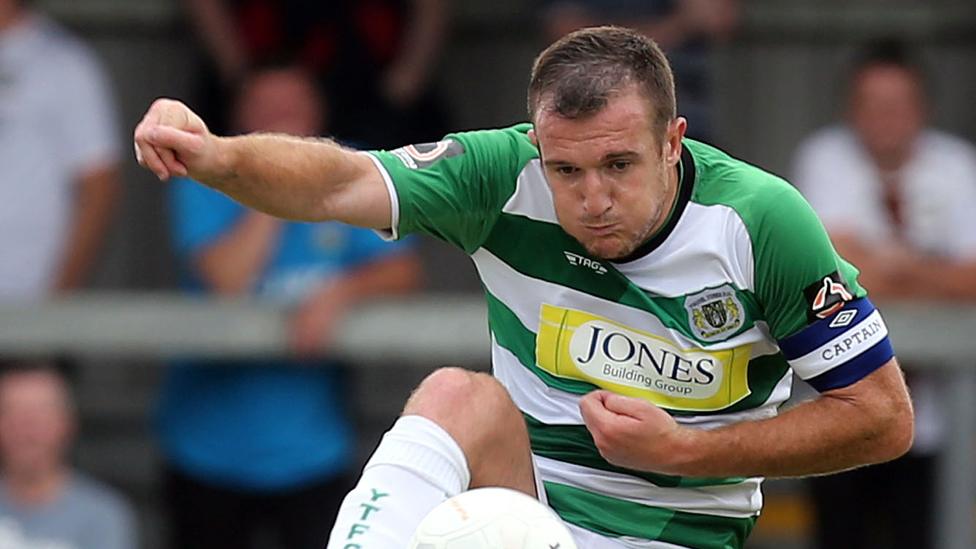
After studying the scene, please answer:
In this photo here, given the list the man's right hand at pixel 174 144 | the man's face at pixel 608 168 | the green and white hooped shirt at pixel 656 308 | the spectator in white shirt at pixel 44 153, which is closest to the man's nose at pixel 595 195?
the man's face at pixel 608 168

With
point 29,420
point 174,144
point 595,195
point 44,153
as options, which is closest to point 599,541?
point 595,195

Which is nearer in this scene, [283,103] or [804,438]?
[804,438]

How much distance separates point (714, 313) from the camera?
4.29 metres

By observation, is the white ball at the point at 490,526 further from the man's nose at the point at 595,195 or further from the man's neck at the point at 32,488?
the man's neck at the point at 32,488

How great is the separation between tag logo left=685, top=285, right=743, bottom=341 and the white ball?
60 cm

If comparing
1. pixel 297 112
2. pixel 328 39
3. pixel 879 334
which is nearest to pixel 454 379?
pixel 879 334

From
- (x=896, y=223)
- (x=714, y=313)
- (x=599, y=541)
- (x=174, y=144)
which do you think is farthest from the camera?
(x=896, y=223)

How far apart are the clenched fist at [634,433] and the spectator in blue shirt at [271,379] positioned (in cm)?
301

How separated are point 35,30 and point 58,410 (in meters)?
1.51

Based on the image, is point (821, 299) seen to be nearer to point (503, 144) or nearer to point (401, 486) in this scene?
point (503, 144)

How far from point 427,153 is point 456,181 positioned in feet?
0.31

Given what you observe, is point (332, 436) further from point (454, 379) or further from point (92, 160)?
point (454, 379)

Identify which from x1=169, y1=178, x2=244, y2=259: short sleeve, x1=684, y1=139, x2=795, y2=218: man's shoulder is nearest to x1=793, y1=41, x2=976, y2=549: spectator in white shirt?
x1=169, y1=178, x2=244, y2=259: short sleeve

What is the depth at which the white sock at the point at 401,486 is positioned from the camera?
4.03 metres
